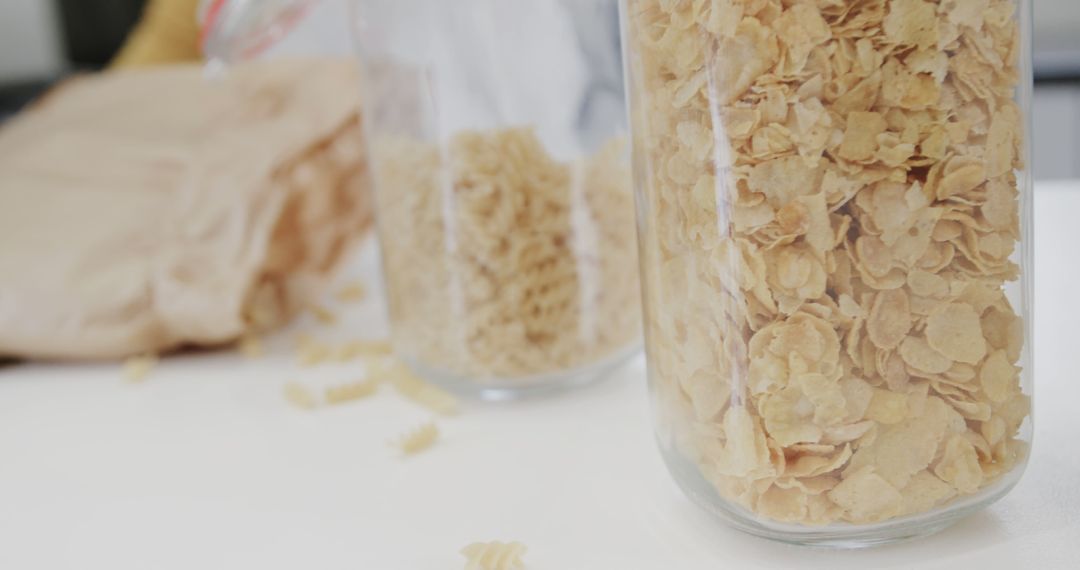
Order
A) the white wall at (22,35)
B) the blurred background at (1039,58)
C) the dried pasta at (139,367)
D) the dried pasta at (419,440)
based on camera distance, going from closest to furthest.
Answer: the dried pasta at (419,440)
the dried pasta at (139,367)
the blurred background at (1039,58)
the white wall at (22,35)

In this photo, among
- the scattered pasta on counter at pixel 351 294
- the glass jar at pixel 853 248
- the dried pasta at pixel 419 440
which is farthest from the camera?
the scattered pasta on counter at pixel 351 294

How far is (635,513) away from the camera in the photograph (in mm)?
435

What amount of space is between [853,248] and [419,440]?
0.26 metres

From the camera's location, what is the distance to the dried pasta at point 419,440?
0.52 metres

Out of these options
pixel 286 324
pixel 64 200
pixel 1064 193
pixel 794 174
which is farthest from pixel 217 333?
pixel 1064 193

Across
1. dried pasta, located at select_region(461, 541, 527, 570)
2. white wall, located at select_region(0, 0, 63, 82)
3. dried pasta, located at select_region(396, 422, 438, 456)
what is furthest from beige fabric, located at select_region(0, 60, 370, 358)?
white wall, located at select_region(0, 0, 63, 82)

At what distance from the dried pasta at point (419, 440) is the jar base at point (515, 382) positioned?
5 cm

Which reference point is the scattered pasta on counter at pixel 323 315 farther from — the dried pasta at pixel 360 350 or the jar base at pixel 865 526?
the jar base at pixel 865 526

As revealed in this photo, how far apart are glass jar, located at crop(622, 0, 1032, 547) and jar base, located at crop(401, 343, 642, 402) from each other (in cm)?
20

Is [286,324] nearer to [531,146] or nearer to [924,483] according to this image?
[531,146]

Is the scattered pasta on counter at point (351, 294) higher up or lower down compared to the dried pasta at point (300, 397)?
lower down

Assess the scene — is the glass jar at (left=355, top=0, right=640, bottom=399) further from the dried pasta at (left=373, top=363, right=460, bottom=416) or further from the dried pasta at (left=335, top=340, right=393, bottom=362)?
the dried pasta at (left=335, top=340, right=393, bottom=362)

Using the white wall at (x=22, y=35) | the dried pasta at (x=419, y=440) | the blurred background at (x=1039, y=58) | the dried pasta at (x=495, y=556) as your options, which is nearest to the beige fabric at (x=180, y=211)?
the dried pasta at (x=419, y=440)

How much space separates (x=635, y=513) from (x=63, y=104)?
2.53ft
